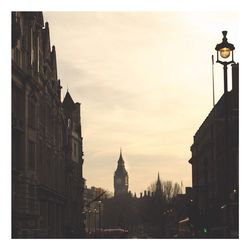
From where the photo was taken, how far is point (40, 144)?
59.5 feet

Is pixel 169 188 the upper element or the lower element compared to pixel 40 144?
lower

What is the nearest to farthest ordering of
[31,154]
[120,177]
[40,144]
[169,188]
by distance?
1. [31,154]
2. [40,144]
3. [169,188]
4. [120,177]

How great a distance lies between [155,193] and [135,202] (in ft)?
1.99

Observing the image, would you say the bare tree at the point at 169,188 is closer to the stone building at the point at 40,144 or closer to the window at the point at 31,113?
the stone building at the point at 40,144

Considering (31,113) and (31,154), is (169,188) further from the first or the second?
(31,113)

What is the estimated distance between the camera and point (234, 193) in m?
16.2

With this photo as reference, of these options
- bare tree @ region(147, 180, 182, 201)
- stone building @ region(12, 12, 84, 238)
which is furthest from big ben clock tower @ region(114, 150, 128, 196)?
stone building @ region(12, 12, 84, 238)

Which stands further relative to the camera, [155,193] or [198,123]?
[155,193]

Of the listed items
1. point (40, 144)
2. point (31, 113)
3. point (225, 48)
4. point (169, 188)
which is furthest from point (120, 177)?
point (225, 48)

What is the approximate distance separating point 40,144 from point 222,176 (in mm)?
3764

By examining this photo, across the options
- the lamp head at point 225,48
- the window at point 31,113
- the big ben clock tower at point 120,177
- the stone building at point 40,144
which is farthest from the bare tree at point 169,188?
the lamp head at point 225,48

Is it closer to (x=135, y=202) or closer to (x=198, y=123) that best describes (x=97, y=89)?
(x=198, y=123)

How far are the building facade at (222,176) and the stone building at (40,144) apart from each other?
8.00ft
